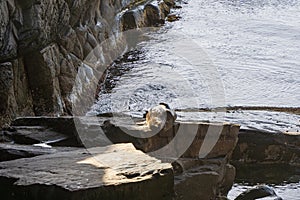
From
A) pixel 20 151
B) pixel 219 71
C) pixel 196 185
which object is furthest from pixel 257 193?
pixel 219 71

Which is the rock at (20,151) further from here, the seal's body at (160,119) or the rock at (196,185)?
the rock at (196,185)

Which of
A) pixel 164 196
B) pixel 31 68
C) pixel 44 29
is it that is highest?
pixel 44 29

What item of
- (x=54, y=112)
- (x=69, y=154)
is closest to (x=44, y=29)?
(x=54, y=112)

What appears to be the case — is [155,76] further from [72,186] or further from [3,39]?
[72,186]

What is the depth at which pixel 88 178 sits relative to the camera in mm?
3303

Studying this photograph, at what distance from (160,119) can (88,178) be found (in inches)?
62.0

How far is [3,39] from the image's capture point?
4.70 metres

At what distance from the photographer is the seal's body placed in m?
4.73

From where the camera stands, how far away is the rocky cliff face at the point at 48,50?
16.9 feet

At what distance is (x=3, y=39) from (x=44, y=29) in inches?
40.9

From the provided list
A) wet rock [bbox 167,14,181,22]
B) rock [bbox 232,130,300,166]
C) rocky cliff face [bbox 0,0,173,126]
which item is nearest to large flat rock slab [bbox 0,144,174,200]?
rocky cliff face [bbox 0,0,173,126]

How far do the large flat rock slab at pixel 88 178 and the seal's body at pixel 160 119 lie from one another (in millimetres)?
1042

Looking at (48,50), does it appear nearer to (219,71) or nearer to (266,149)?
(266,149)

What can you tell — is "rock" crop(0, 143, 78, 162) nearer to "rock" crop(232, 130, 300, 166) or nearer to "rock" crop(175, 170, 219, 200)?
"rock" crop(175, 170, 219, 200)
